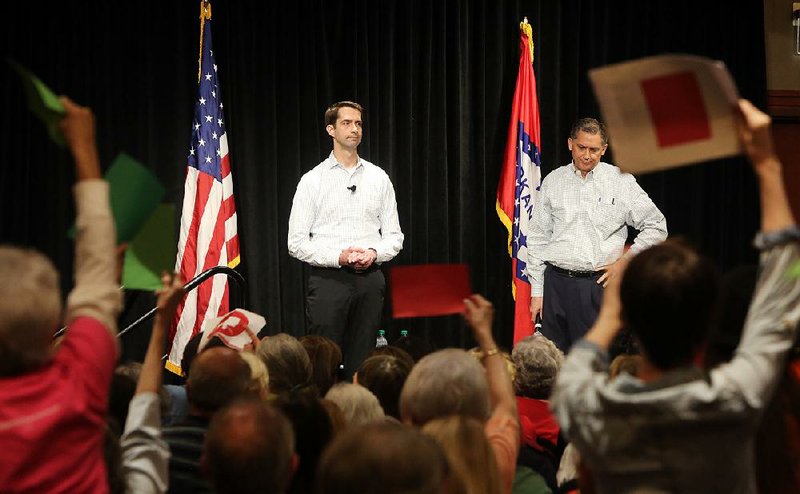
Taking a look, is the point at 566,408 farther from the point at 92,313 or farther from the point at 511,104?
the point at 511,104

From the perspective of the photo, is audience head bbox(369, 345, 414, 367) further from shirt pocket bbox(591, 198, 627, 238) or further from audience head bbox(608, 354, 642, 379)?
shirt pocket bbox(591, 198, 627, 238)

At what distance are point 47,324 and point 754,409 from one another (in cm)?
109

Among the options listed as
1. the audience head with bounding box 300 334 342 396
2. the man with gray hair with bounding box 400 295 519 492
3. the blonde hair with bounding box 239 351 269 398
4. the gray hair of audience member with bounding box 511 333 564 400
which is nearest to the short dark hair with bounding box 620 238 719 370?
the man with gray hair with bounding box 400 295 519 492

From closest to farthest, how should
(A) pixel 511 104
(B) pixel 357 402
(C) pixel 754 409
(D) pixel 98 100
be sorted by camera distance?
(C) pixel 754 409 → (B) pixel 357 402 → (D) pixel 98 100 → (A) pixel 511 104

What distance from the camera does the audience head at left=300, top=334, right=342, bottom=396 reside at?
3402 millimetres

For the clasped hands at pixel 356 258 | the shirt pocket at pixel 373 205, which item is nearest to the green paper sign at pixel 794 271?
the clasped hands at pixel 356 258

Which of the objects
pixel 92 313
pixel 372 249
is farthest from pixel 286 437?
pixel 372 249

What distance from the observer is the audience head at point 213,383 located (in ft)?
7.54

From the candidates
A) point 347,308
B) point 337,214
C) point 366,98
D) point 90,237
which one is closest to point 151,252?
point 90,237

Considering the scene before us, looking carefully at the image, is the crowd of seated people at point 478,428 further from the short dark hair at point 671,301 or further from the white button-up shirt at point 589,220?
the white button-up shirt at point 589,220

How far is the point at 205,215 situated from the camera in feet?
19.4

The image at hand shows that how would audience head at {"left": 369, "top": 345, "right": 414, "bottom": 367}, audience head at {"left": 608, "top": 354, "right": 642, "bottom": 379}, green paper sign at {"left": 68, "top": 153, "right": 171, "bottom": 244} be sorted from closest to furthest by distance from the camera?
1. green paper sign at {"left": 68, "top": 153, "right": 171, "bottom": 244}
2. audience head at {"left": 608, "top": 354, "right": 642, "bottom": 379}
3. audience head at {"left": 369, "top": 345, "right": 414, "bottom": 367}

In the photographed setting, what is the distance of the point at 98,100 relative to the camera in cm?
617

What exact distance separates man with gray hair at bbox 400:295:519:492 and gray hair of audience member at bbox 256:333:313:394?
0.98 m
